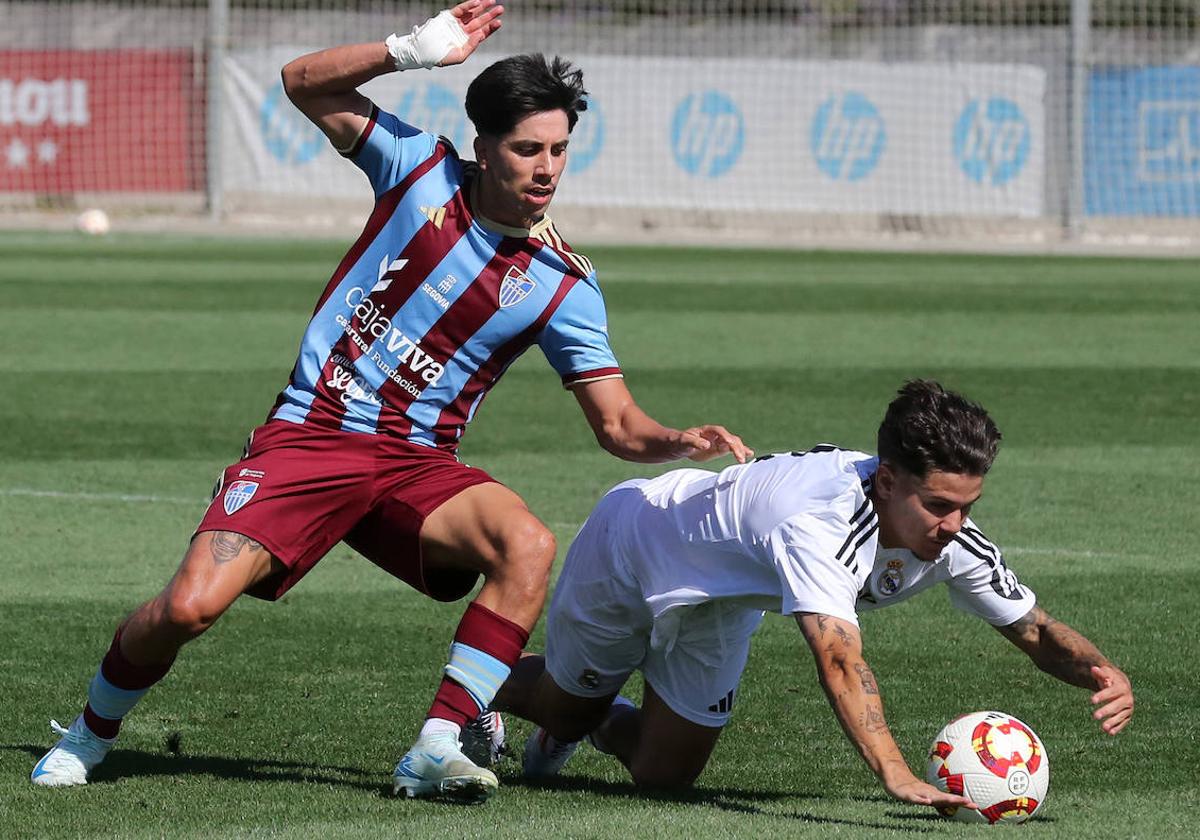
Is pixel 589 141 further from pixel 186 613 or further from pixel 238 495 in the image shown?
pixel 186 613

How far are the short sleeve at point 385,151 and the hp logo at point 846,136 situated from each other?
2236cm

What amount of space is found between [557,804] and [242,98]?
78.9ft

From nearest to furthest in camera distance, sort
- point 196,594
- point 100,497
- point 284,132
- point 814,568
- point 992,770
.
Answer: point 814,568
point 992,770
point 196,594
point 100,497
point 284,132

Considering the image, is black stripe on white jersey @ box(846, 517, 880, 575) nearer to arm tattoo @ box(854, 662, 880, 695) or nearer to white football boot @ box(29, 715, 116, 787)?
arm tattoo @ box(854, 662, 880, 695)

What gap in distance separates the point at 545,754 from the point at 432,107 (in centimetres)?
2255

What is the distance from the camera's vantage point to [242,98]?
91.7 feet

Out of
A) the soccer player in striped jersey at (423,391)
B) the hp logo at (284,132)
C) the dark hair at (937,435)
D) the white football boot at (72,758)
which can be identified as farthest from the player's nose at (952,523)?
the hp logo at (284,132)

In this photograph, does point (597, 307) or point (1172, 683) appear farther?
point (1172, 683)

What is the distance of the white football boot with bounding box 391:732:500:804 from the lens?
483 centimetres

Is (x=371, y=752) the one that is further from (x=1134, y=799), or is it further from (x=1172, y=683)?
(x=1172, y=683)

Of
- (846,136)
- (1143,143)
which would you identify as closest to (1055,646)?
(846,136)

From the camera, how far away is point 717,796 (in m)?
5.12

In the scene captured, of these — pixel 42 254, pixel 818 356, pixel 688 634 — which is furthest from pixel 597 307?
pixel 42 254

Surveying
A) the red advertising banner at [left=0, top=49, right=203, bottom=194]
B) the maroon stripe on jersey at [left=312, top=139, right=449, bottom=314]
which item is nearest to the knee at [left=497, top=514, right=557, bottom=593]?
the maroon stripe on jersey at [left=312, top=139, right=449, bottom=314]
